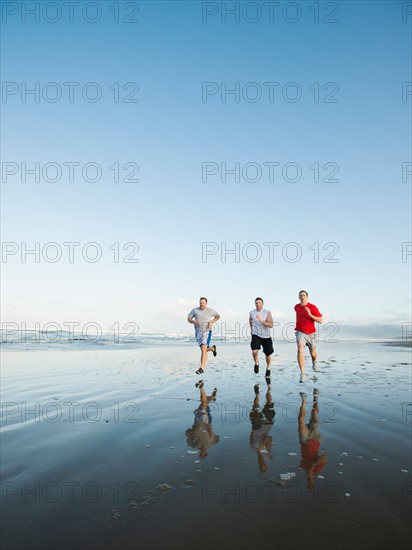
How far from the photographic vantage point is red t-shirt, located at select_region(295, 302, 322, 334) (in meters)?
10.7

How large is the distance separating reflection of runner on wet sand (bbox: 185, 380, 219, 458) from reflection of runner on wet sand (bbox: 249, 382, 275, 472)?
51cm

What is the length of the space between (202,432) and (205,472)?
1326 millimetres

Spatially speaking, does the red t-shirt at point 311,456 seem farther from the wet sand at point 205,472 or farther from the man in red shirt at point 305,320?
the man in red shirt at point 305,320

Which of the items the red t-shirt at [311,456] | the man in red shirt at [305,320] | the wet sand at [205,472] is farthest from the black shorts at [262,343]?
the red t-shirt at [311,456]

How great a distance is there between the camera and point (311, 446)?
3.97 m

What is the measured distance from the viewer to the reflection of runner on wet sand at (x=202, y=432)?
4023 millimetres

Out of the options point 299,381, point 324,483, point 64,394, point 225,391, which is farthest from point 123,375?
point 324,483

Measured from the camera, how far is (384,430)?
461 cm

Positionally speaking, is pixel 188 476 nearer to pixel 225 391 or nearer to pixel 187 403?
Result: pixel 187 403

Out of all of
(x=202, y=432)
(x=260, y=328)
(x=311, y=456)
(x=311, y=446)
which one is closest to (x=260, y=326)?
(x=260, y=328)

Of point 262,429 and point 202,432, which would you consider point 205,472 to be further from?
point 262,429

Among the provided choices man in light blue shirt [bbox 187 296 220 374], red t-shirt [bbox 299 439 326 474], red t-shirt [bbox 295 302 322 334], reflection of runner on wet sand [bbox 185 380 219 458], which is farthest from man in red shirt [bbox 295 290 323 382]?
red t-shirt [bbox 299 439 326 474]

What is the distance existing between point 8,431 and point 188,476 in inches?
112

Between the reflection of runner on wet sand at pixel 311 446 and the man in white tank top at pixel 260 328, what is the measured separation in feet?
18.4
